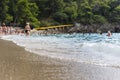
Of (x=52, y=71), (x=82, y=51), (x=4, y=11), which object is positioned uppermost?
(x=52, y=71)

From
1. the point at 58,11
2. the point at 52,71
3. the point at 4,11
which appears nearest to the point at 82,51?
the point at 52,71

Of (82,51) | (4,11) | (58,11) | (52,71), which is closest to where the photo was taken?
(52,71)

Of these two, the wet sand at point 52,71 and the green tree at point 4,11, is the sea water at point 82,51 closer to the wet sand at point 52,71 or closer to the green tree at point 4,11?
the wet sand at point 52,71

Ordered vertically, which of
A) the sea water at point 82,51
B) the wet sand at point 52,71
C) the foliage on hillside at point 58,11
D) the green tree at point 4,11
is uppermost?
the wet sand at point 52,71

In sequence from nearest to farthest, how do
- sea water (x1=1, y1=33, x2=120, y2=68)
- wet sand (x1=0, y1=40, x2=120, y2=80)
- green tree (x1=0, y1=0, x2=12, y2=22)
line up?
1. wet sand (x1=0, y1=40, x2=120, y2=80)
2. sea water (x1=1, y1=33, x2=120, y2=68)
3. green tree (x1=0, y1=0, x2=12, y2=22)

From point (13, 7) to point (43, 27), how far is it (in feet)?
43.5

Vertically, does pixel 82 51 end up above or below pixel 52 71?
below

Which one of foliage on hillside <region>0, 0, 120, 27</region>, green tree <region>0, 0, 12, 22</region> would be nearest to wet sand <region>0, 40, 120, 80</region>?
green tree <region>0, 0, 12, 22</region>

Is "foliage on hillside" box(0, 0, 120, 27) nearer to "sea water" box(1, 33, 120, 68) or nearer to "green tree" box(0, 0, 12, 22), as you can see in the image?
"green tree" box(0, 0, 12, 22)

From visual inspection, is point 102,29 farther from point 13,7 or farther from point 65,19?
point 13,7

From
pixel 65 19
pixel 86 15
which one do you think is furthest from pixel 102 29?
pixel 65 19

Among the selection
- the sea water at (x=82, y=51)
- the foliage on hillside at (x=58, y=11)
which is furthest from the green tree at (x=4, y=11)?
the sea water at (x=82, y=51)

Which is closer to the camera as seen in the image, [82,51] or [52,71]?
[52,71]

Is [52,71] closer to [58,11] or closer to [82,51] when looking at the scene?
[82,51]
